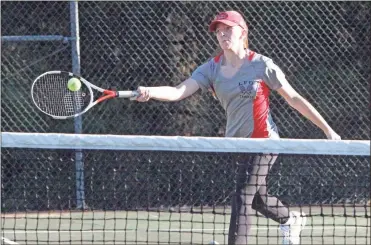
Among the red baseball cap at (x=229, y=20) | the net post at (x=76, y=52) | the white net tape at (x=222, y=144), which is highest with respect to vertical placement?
the net post at (x=76, y=52)

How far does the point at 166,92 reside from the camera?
4883mm

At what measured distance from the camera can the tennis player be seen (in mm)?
4844

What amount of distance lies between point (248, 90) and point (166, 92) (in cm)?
39

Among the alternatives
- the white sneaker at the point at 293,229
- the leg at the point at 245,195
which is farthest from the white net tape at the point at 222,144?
the white sneaker at the point at 293,229

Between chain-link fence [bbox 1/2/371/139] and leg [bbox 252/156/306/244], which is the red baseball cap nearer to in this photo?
leg [bbox 252/156/306/244]

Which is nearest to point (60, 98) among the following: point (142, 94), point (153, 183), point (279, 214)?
point (142, 94)

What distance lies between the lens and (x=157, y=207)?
8219 mm

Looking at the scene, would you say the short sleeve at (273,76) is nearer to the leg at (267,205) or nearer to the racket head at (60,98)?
the leg at (267,205)

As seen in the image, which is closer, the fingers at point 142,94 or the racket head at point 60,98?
the fingers at point 142,94

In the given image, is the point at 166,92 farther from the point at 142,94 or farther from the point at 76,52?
the point at 76,52

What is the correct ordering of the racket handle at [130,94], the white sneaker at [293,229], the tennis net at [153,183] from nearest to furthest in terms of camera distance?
1. the racket handle at [130,94]
2. the white sneaker at [293,229]
3. the tennis net at [153,183]

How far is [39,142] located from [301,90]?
4326 millimetres

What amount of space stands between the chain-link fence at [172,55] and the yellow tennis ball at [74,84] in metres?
2.97

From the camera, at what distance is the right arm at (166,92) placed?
15.2 ft
